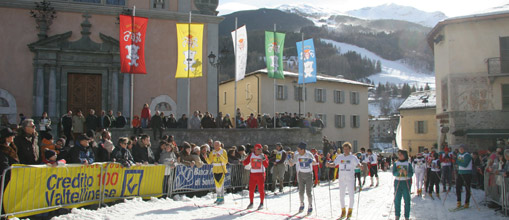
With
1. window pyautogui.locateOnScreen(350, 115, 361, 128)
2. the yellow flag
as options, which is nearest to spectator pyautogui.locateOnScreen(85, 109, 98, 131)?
the yellow flag

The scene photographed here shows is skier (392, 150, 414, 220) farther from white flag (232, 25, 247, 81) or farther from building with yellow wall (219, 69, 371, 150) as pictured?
building with yellow wall (219, 69, 371, 150)

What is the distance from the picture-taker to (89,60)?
21766 millimetres

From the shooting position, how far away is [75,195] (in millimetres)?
9617

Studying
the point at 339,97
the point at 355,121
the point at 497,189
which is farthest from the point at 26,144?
the point at 355,121

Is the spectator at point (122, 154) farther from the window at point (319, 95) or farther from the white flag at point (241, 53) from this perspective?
the window at point (319, 95)

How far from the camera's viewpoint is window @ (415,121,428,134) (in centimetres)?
5064

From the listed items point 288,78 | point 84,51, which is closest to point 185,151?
point 84,51

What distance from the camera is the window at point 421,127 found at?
50.6 meters

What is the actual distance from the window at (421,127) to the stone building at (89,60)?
114 feet

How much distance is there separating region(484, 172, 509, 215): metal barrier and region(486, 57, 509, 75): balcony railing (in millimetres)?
15656

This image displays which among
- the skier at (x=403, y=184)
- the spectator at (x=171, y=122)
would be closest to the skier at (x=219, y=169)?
the skier at (x=403, y=184)

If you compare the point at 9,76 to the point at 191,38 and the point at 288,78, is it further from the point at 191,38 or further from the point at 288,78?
the point at 288,78

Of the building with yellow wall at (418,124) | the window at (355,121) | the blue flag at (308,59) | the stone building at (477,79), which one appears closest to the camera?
the blue flag at (308,59)

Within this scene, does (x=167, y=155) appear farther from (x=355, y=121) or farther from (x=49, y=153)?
(x=355, y=121)
